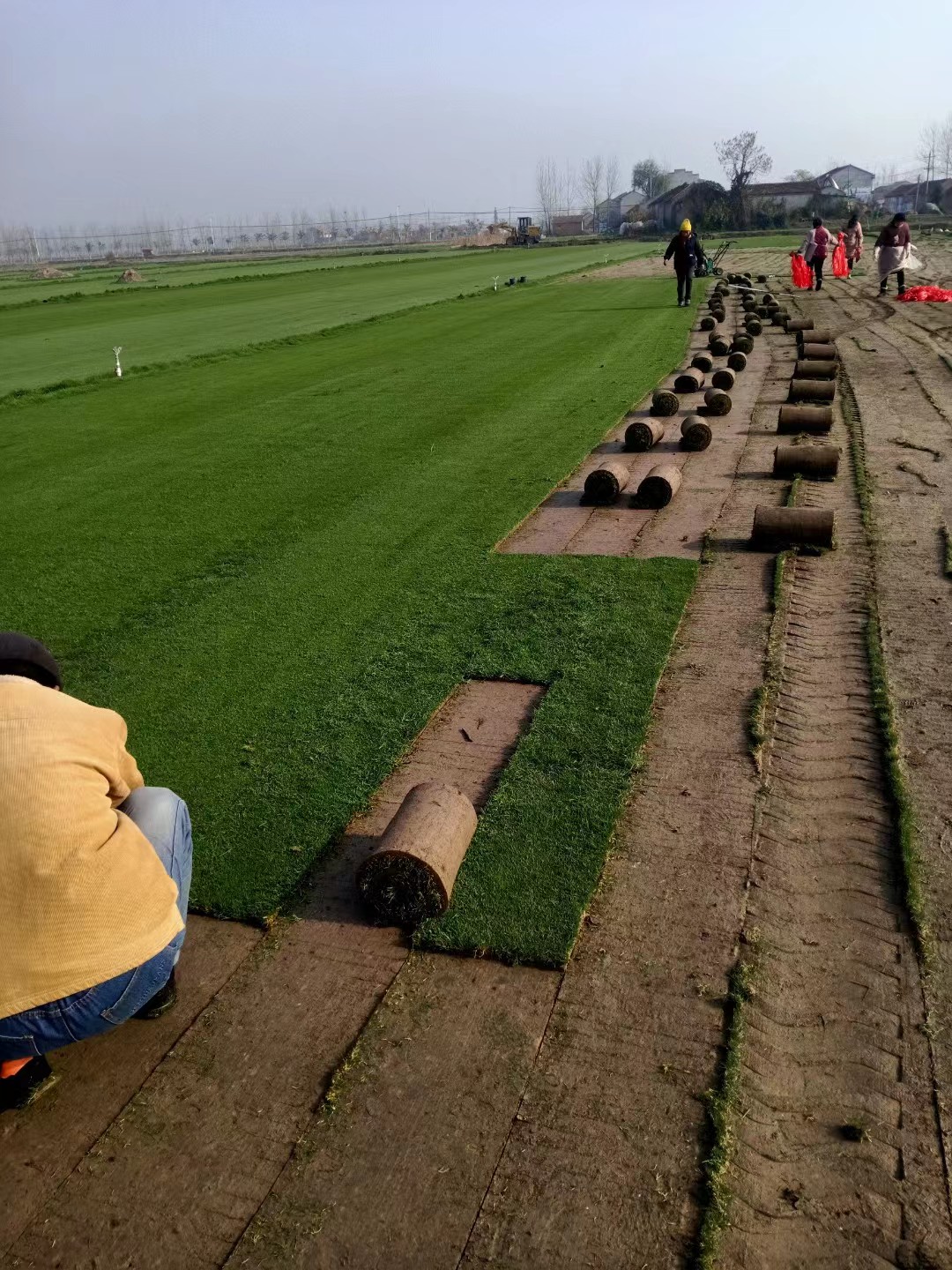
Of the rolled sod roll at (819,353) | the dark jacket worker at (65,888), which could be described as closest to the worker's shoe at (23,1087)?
the dark jacket worker at (65,888)

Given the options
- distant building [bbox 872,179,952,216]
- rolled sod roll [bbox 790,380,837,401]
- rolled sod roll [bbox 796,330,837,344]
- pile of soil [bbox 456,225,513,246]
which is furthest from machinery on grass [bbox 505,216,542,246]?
rolled sod roll [bbox 790,380,837,401]

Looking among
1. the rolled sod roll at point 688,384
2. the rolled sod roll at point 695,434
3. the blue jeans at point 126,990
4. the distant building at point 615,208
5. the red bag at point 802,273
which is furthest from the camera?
the distant building at point 615,208

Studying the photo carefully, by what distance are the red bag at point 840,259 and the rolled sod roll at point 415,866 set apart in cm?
3867

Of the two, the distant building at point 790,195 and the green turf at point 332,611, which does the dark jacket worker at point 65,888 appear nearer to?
the green turf at point 332,611

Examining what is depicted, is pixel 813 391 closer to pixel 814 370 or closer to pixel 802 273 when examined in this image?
pixel 814 370

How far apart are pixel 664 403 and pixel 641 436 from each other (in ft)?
7.31

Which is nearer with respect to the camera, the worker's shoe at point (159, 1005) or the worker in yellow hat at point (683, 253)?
the worker's shoe at point (159, 1005)

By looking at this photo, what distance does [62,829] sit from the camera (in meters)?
3.50

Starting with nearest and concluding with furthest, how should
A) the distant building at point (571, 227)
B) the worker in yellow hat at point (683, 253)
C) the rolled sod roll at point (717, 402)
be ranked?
the rolled sod roll at point (717, 402) → the worker in yellow hat at point (683, 253) → the distant building at point (571, 227)

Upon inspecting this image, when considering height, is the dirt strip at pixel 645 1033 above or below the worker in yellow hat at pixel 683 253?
below

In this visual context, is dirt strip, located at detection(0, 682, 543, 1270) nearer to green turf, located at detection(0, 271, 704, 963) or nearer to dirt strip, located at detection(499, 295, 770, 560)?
green turf, located at detection(0, 271, 704, 963)

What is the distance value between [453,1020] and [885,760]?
3.16 metres

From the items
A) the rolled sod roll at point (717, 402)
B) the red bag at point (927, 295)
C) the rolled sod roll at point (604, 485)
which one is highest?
the red bag at point (927, 295)

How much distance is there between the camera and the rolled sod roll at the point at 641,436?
13.4 meters
